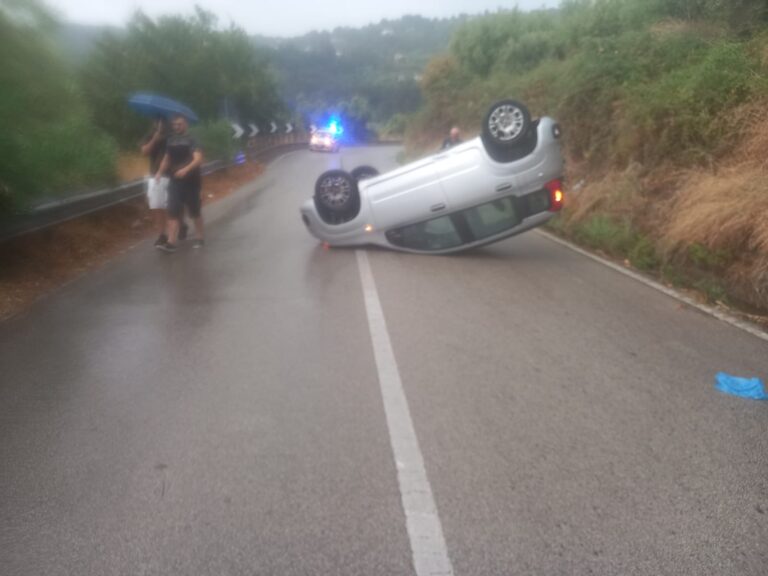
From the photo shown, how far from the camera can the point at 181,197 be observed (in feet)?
37.9

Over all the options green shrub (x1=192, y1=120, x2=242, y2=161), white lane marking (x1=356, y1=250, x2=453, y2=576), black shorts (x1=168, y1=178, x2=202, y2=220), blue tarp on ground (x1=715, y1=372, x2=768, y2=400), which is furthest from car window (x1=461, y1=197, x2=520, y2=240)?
green shrub (x1=192, y1=120, x2=242, y2=161)

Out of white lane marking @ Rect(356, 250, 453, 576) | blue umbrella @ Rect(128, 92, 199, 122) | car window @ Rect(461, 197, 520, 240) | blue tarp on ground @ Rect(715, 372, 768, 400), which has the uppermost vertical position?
blue umbrella @ Rect(128, 92, 199, 122)

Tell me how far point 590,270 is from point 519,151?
1.85 metres

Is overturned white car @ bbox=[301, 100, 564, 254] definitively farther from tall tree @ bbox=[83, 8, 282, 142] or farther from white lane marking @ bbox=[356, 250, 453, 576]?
tall tree @ bbox=[83, 8, 282, 142]

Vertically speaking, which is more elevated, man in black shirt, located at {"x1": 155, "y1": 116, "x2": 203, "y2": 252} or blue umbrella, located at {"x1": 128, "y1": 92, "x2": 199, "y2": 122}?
blue umbrella, located at {"x1": 128, "y1": 92, "x2": 199, "y2": 122}

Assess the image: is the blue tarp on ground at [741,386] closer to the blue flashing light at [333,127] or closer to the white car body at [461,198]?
the white car body at [461,198]

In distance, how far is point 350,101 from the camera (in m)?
81.4

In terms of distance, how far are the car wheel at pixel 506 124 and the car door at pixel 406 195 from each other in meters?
0.88

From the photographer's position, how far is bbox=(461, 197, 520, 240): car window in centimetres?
1081

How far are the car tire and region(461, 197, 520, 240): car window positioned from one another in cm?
161

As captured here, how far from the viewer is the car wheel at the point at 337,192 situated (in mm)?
11438

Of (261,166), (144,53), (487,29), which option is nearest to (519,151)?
(144,53)

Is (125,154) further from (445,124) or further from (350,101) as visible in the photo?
(350,101)

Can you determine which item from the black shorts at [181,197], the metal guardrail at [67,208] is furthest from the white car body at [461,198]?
the metal guardrail at [67,208]
